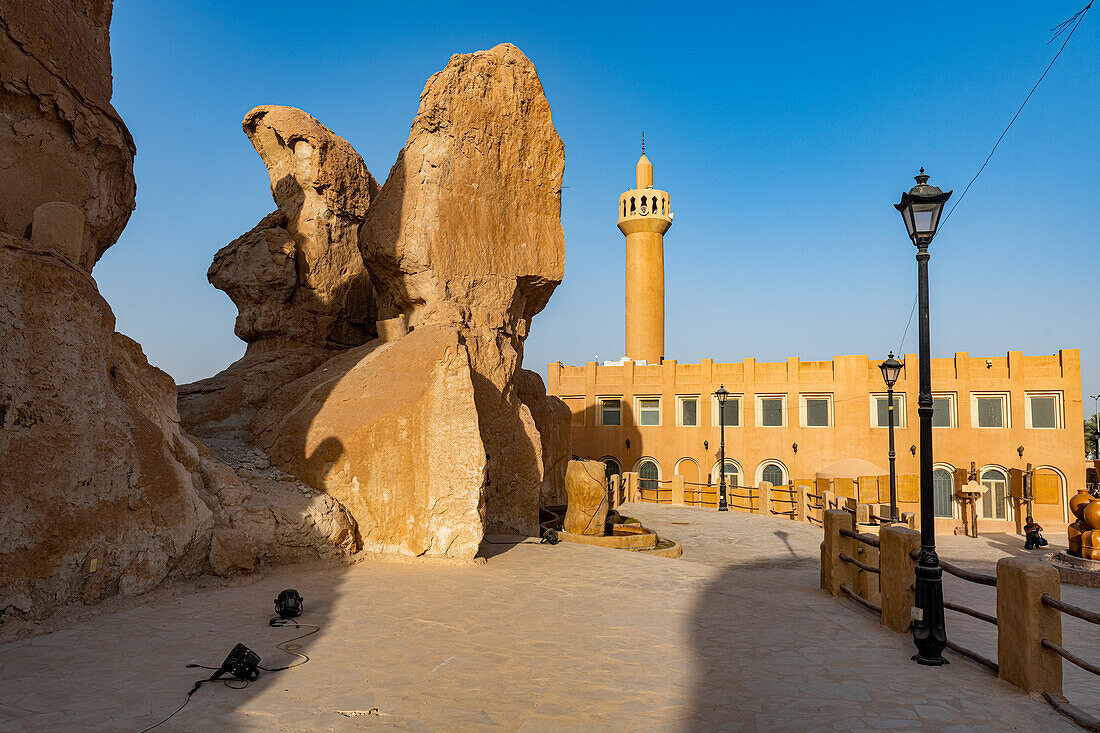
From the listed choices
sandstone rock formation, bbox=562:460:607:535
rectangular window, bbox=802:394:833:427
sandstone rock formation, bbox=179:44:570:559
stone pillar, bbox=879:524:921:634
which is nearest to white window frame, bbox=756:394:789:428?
rectangular window, bbox=802:394:833:427

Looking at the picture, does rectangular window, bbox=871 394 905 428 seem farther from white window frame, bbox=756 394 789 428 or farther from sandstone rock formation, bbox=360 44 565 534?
sandstone rock formation, bbox=360 44 565 534

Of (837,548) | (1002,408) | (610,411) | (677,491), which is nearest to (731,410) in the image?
(610,411)

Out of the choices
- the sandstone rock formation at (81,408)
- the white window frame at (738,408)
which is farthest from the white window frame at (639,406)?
the sandstone rock formation at (81,408)

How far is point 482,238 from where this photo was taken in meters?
Result: 15.4

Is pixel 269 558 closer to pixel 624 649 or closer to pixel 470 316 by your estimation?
pixel 624 649

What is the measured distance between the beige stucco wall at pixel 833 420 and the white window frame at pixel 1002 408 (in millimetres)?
133

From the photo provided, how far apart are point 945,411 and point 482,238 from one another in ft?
87.5

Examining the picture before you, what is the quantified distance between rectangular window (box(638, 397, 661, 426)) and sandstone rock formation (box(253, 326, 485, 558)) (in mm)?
26833

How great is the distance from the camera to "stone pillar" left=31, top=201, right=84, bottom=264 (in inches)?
321

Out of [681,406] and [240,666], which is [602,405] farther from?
[240,666]

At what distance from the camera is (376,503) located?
34.7 feet

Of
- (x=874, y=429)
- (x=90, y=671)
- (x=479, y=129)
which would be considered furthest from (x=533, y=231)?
(x=874, y=429)

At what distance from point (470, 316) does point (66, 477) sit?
8735 millimetres

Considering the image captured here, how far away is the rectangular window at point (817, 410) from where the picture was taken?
34250 millimetres
